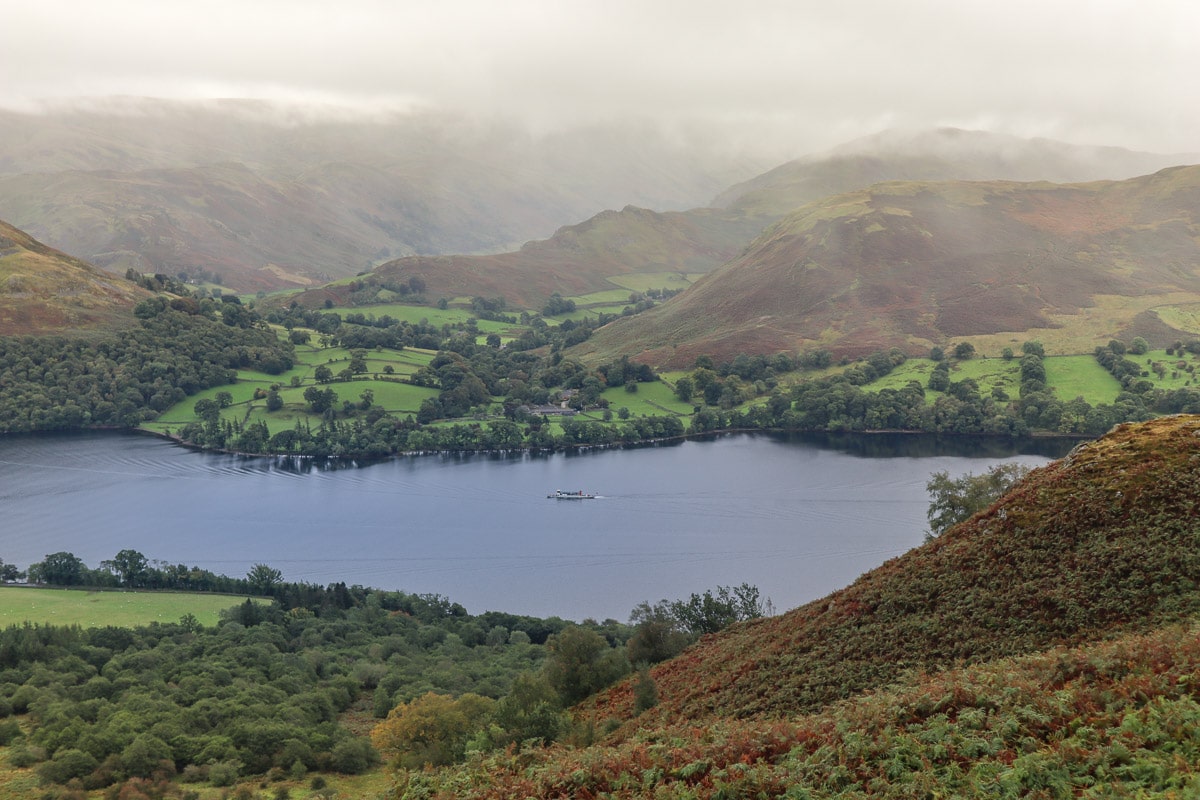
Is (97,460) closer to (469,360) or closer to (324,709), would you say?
(469,360)

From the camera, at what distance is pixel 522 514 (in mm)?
80625

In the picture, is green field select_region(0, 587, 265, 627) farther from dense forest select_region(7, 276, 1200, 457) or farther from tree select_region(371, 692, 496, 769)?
dense forest select_region(7, 276, 1200, 457)

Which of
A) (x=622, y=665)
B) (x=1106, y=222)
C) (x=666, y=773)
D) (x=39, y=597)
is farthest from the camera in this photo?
(x=1106, y=222)

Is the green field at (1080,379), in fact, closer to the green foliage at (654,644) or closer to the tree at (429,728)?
the green foliage at (654,644)

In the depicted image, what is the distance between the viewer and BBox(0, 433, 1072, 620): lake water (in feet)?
216

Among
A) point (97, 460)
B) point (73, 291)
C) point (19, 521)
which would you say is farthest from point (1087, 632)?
point (73, 291)

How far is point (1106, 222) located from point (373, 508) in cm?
14150

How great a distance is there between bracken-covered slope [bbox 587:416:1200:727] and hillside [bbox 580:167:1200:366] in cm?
10962

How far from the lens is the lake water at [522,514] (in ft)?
216

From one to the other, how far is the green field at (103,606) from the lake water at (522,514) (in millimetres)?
9846

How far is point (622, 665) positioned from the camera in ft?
109

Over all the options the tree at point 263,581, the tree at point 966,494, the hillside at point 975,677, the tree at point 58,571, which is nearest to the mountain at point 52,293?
the tree at point 58,571

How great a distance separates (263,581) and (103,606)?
9.66 meters

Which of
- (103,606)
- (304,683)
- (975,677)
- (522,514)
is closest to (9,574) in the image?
→ (103,606)
